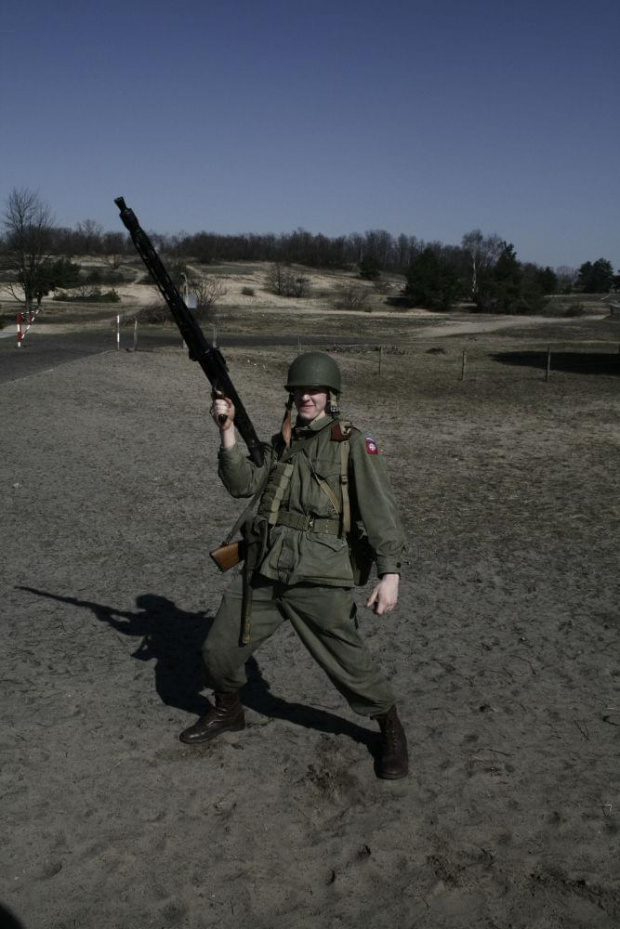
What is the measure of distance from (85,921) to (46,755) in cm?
115

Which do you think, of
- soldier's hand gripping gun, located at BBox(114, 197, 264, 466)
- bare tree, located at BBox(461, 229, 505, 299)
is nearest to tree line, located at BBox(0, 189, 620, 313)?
bare tree, located at BBox(461, 229, 505, 299)

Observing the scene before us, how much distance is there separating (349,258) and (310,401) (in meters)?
120

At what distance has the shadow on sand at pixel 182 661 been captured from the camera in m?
4.54

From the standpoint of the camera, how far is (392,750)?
3973 mm

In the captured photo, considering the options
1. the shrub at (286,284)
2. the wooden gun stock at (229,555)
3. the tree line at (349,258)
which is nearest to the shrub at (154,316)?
the tree line at (349,258)

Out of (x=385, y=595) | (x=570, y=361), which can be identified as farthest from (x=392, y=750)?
(x=570, y=361)

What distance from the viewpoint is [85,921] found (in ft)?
9.95

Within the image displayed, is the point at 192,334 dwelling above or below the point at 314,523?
above

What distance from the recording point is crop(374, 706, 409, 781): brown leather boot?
3.93 meters

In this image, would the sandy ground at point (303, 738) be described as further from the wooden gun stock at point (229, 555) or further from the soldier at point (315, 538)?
the wooden gun stock at point (229, 555)

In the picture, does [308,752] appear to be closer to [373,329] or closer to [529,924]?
[529,924]

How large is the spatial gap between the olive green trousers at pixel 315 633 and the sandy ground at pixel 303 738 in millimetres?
436

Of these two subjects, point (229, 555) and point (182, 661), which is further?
point (182, 661)

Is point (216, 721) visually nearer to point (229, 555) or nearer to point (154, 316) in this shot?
point (229, 555)
